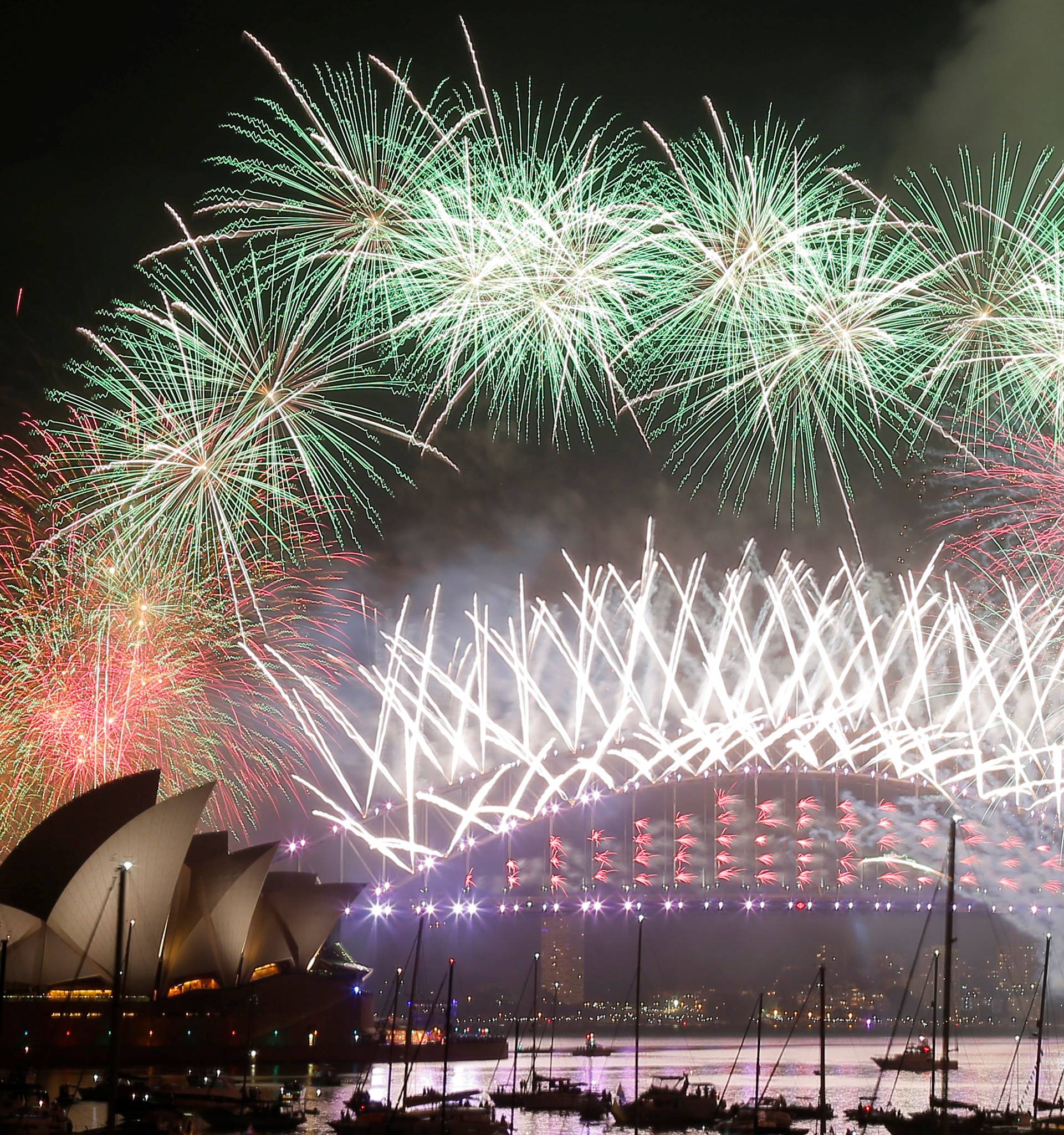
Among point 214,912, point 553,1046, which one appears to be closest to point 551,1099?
point 553,1046

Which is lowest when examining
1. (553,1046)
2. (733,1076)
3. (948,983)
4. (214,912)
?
(733,1076)

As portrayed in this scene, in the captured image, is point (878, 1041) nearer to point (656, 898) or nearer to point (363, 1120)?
point (656, 898)

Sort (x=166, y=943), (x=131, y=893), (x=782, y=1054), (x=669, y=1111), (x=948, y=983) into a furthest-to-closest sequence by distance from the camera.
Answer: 1. (x=782, y=1054)
2. (x=166, y=943)
3. (x=131, y=893)
4. (x=669, y=1111)
5. (x=948, y=983)

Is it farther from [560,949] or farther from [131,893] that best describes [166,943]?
[560,949]

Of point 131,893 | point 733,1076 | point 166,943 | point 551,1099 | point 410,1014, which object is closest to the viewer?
point 551,1099

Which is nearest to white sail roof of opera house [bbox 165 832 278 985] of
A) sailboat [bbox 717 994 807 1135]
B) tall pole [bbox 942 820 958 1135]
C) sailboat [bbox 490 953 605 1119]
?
sailboat [bbox 490 953 605 1119]

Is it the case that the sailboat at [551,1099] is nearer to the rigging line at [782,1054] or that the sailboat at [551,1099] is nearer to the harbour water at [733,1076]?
the harbour water at [733,1076]
